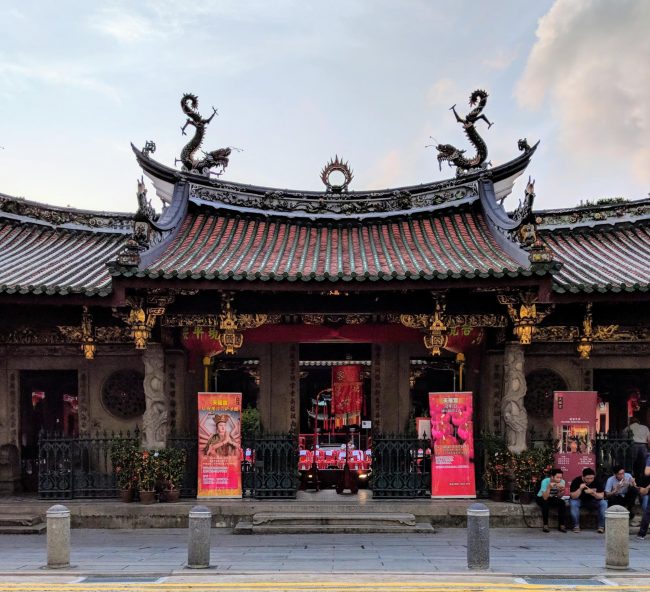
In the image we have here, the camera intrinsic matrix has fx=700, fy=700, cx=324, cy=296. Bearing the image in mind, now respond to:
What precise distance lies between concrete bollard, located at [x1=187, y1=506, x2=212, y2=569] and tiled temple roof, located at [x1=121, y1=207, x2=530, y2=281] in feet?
15.4

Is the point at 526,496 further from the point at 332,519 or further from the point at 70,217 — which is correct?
the point at 70,217

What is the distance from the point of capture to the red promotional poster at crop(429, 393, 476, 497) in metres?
13.3

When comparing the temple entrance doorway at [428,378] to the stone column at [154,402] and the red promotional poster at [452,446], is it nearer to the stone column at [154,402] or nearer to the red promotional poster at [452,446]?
A: the red promotional poster at [452,446]

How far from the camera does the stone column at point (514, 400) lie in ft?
43.6

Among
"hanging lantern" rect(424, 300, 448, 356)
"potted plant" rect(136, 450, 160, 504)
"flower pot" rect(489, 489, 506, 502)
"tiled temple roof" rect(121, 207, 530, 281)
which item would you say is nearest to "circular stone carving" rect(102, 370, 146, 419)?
"potted plant" rect(136, 450, 160, 504)

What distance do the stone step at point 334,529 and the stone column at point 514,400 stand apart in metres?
2.40

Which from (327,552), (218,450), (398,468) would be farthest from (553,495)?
(218,450)

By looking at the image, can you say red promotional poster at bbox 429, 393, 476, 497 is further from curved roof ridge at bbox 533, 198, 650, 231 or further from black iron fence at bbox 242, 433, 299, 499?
curved roof ridge at bbox 533, 198, 650, 231

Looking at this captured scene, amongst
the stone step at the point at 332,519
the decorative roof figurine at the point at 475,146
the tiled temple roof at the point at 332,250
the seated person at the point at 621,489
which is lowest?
the stone step at the point at 332,519

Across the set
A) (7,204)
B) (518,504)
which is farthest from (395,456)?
(7,204)

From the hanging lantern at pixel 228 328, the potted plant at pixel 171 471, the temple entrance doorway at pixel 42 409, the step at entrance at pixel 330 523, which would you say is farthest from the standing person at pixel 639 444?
the temple entrance doorway at pixel 42 409

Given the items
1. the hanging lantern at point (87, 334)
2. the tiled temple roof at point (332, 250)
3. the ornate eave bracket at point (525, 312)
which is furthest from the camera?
the hanging lantern at point (87, 334)

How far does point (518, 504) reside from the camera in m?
13.1

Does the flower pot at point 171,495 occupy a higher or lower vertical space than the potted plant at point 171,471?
lower
